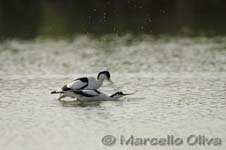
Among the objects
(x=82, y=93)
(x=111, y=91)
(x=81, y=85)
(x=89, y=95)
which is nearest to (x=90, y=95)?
(x=89, y=95)

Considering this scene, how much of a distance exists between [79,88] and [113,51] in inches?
285

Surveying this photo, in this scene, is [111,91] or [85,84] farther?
[111,91]

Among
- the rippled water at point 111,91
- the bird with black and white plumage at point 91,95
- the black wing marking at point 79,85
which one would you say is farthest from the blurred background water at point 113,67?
the black wing marking at point 79,85

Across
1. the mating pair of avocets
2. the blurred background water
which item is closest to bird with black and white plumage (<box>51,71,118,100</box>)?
the mating pair of avocets

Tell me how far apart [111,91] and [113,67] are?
315cm

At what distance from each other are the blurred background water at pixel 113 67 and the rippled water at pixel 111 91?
0.02m

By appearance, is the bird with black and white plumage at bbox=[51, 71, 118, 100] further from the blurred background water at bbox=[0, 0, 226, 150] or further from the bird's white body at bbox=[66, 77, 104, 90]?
the blurred background water at bbox=[0, 0, 226, 150]

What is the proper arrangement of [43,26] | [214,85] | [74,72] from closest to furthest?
[214,85], [74,72], [43,26]

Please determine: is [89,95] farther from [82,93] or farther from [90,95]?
[82,93]

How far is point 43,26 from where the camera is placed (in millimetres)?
27703

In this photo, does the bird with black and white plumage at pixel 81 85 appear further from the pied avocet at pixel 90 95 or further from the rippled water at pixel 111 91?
the rippled water at pixel 111 91

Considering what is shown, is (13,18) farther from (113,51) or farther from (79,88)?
(79,88)

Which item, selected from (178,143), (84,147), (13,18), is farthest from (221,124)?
(13,18)

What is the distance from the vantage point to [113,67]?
60.4ft
